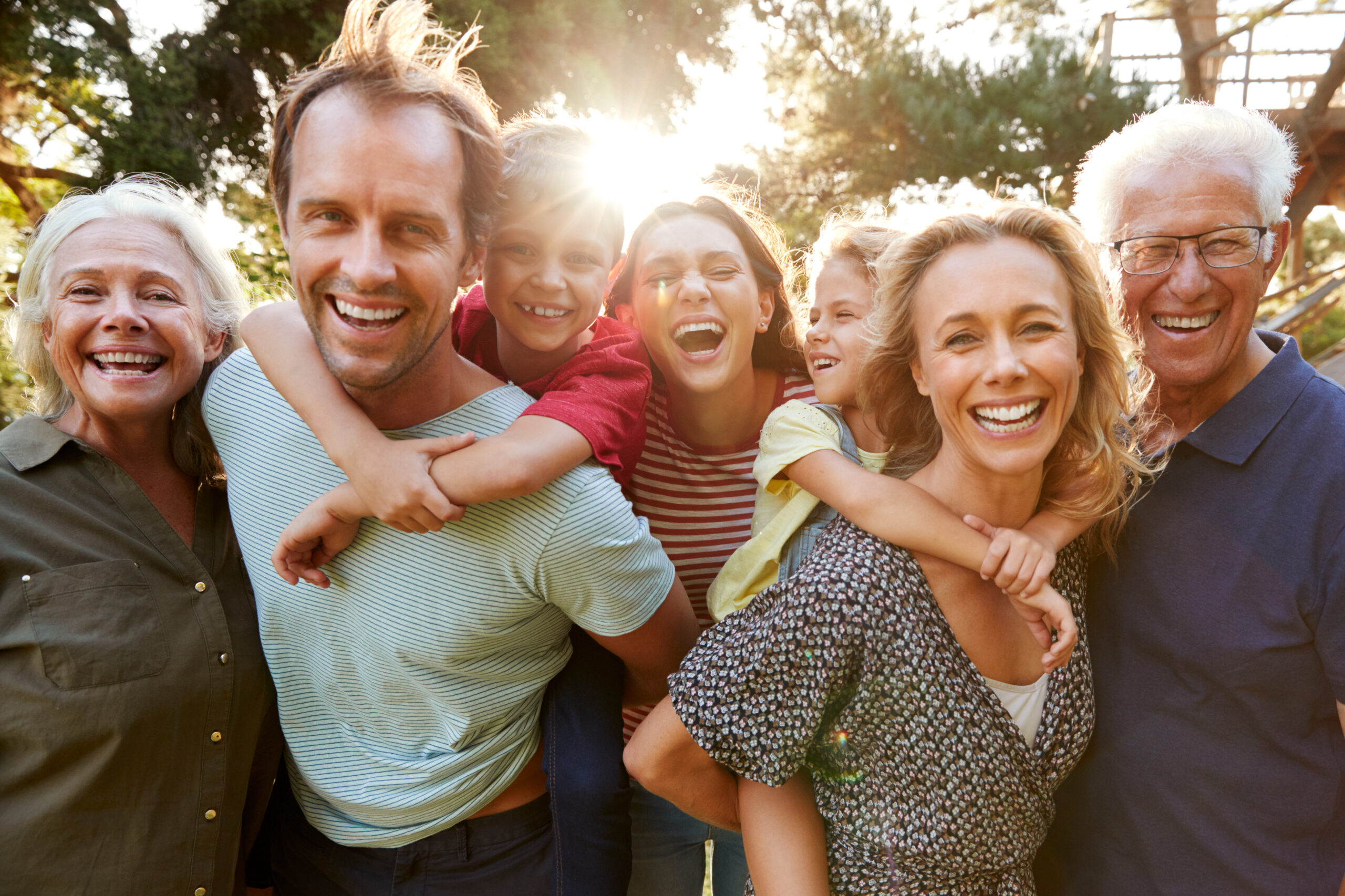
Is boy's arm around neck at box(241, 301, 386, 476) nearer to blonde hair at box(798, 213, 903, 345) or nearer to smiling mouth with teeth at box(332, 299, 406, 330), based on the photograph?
smiling mouth with teeth at box(332, 299, 406, 330)

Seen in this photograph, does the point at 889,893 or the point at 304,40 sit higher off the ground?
the point at 304,40

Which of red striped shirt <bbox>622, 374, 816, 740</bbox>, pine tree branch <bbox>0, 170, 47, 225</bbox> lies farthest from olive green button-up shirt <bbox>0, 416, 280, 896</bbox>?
pine tree branch <bbox>0, 170, 47, 225</bbox>

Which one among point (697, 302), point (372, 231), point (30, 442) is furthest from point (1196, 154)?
point (30, 442)

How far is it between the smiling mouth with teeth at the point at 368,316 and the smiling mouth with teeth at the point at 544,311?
0.46 meters

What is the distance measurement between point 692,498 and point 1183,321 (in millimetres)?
1287

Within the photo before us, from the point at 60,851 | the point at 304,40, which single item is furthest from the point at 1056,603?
the point at 304,40

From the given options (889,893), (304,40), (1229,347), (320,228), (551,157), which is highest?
(304,40)

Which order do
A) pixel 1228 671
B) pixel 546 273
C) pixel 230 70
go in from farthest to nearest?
pixel 230 70 < pixel 546 273 < pixel 1228 671

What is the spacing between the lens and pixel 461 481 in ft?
5.74

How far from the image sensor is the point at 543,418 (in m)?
1.90

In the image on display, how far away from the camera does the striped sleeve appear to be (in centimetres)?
186

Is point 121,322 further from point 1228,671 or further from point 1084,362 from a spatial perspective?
point 1228,671

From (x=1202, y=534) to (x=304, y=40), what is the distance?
8005 millimetres

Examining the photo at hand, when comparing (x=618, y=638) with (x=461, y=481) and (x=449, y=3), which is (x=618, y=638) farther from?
(x=449, y=3)
